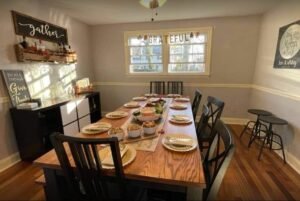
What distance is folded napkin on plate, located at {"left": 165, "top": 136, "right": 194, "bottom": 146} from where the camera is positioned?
115 centimetres

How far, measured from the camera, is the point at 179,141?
118cm

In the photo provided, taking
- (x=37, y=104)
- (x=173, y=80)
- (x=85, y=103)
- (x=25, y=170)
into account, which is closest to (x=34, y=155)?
(x=25, y=170)

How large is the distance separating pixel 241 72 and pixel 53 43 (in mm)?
3705

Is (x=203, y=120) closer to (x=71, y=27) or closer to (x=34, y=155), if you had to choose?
(x=34, y=155)

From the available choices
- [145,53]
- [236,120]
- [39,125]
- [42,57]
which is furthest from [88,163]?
[236,120]

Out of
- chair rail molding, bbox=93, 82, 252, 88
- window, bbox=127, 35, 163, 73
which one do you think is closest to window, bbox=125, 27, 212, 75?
window, bbox=127, 35, 163, 73

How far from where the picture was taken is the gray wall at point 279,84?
2.18m

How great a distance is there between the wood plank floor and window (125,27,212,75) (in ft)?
6.89

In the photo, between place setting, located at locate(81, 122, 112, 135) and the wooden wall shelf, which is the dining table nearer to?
place setting, located at locate(81, 122, 112, 135)

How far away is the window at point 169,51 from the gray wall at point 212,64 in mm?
121

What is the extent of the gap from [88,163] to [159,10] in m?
2.90

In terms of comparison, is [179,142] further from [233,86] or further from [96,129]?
[233,86]

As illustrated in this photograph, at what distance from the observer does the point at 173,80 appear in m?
3.85

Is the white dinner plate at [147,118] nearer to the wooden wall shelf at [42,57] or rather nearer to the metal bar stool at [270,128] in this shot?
the metal bar stool at [270,128]
